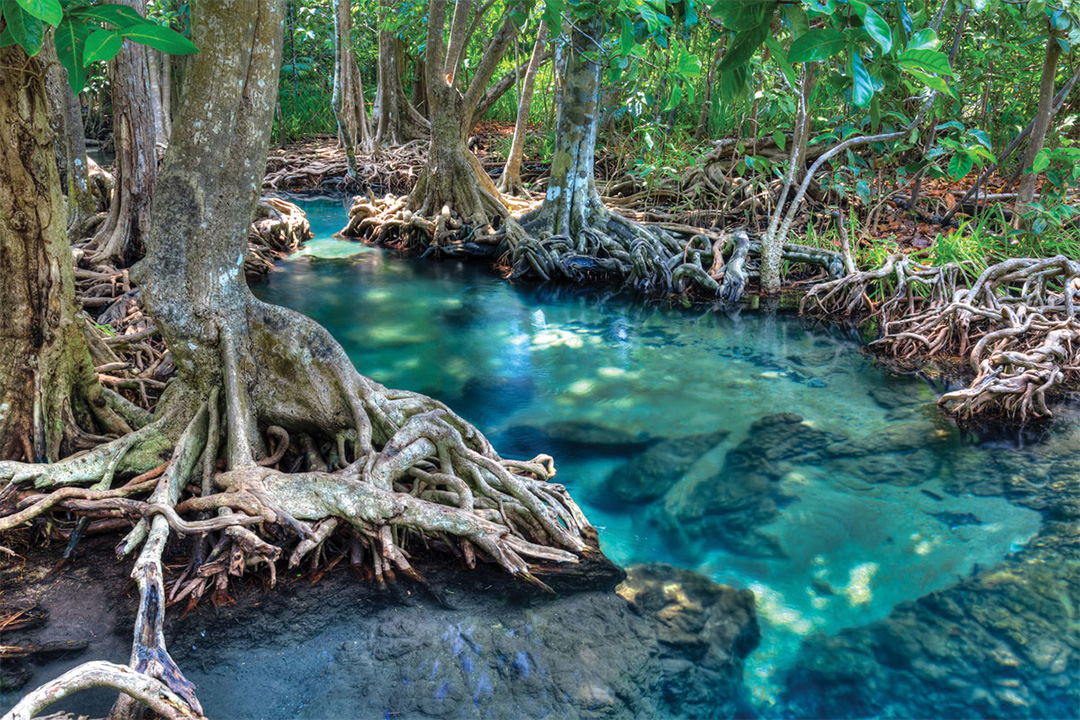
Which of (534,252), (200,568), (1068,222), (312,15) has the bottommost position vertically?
(200,568)

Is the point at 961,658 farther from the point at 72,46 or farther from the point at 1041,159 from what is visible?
the point at 1041,159

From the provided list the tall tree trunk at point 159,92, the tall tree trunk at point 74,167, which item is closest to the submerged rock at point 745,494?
the tall tree trunk at point 74,167

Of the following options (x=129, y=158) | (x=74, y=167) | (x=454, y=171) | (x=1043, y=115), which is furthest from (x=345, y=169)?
(x=1043, y=115)

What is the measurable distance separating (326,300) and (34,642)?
249 inches

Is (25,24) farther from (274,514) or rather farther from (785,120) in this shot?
(785,120)

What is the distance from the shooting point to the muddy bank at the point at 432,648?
3010 mm

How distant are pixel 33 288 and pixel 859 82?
3.88m

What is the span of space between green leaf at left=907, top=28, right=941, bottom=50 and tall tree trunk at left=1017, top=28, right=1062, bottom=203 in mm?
7209

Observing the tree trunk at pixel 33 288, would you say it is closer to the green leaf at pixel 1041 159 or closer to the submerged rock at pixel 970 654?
the submerged rock at pixel 970 654

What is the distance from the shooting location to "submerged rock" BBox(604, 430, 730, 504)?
197 inches

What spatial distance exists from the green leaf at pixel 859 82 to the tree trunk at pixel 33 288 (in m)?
3.65

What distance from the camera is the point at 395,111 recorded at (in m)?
18.2

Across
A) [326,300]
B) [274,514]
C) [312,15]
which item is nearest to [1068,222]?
[326,300]

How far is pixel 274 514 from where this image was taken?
353cm
